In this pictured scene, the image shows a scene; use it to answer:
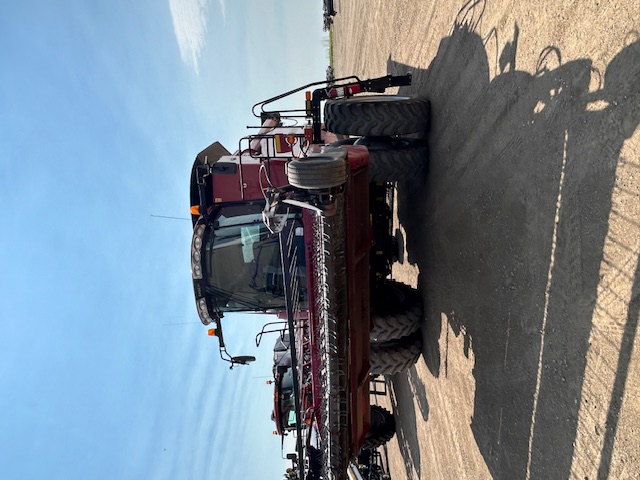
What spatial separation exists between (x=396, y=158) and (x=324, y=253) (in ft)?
6.53

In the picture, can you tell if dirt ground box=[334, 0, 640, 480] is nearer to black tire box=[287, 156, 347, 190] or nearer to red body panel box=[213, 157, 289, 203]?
black tire box=[287, 156, 347, 190]

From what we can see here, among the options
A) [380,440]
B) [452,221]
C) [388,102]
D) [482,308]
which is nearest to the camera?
[482,308]

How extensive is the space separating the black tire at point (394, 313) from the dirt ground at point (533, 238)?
0.22 m

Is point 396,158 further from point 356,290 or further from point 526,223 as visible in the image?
point 526,223

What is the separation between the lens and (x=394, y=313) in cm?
525

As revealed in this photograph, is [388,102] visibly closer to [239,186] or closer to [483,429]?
[239,186]

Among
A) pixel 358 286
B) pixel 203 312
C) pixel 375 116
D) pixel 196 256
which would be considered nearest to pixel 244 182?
pixel 196 256

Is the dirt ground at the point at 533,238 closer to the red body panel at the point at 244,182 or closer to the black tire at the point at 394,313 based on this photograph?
the black tire at the point at 394,313

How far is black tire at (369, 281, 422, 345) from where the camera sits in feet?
16.4

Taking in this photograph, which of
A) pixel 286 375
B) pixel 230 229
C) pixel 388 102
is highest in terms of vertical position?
pixel 388 102

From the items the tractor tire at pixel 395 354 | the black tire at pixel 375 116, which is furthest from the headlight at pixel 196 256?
the tractor tire at pixel 395 354

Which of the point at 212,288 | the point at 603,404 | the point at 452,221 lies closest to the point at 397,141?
the point at 452,221

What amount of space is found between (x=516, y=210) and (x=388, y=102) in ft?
6.86

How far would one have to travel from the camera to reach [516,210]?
3.21m
